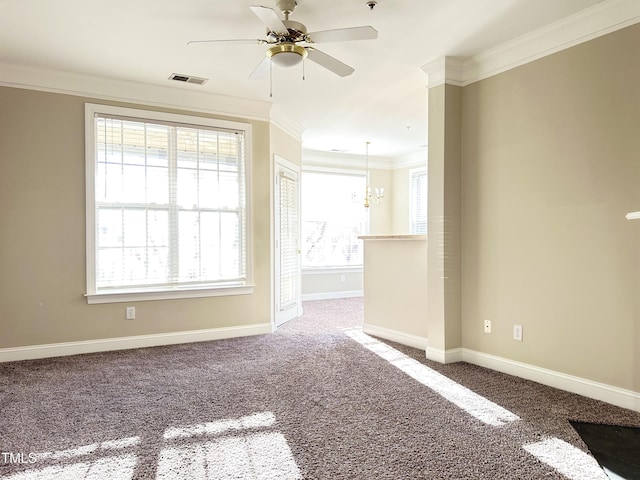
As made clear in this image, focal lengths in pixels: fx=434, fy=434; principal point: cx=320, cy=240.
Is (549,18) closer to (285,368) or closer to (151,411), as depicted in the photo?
(285,368)

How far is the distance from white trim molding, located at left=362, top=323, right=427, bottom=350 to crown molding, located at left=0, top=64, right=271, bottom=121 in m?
2.73

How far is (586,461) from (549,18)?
282cm

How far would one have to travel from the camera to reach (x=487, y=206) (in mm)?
3695

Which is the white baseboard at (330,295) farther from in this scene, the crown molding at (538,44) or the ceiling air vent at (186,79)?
the crown molding at (538,44)

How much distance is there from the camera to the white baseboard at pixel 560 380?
2.80 meters

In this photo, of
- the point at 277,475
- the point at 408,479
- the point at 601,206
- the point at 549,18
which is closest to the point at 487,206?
the point at 601,206

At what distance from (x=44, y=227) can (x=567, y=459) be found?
442cm

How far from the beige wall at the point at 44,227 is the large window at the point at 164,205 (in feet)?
0.41

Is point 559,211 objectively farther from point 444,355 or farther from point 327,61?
point 327,61

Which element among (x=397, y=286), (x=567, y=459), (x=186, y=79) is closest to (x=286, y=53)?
(x=186, y=79)

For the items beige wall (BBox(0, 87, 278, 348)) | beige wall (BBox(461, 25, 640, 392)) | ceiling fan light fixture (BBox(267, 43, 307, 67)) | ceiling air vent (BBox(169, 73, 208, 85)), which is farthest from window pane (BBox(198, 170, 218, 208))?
beige wall (BBox(461, 25, 640, 392))

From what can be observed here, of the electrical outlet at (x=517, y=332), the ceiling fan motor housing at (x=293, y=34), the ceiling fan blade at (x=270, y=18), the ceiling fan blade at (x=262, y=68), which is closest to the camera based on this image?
the ceiling fan blade at (x=270, y=18)

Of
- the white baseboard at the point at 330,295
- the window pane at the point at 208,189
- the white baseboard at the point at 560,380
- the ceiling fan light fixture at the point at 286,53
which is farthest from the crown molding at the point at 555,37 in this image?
the white baseboard at the point at 330,295

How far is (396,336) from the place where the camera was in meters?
4.59
